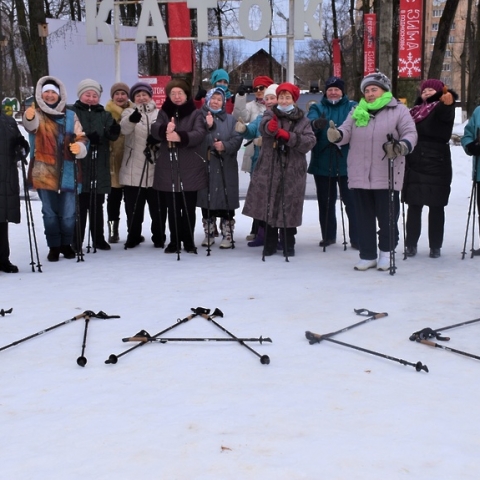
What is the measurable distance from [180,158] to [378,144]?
6.61ft

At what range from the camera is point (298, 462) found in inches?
103

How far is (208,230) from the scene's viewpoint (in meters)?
7.02

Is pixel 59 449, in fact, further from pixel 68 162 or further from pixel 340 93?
pixel 340 93

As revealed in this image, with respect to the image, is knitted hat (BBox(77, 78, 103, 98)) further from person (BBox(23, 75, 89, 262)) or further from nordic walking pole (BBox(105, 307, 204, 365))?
nordic walking pole (BBox(105, 307, 204, 365))

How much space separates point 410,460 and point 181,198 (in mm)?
4605

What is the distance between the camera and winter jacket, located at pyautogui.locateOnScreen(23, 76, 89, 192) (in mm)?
6207

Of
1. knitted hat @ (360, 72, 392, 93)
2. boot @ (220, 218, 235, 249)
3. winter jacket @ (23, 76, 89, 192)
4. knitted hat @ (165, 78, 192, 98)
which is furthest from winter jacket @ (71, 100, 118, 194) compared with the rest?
knitted hat @ (360, 72, 392, 93)

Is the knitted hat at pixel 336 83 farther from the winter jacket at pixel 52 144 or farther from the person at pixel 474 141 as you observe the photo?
the winter jacket at pixel 52 144

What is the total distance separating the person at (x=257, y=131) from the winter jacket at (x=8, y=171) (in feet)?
7.09

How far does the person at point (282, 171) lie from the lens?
20.9ft

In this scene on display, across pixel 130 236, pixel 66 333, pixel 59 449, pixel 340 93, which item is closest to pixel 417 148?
pixel 340 93

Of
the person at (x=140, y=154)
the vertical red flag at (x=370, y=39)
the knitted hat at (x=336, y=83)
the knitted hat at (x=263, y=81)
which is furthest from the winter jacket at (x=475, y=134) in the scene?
the vertical red flag at (x=370, y=39)

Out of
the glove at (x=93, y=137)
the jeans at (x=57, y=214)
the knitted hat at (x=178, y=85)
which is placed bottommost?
the jeans at (x=57, y=214)

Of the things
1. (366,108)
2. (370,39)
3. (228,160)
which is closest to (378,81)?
(366,108)
